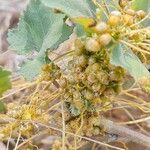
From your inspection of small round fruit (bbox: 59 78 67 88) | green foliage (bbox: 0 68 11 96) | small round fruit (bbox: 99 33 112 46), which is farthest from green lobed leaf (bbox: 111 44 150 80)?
green foliage (bbox: 0 68 11 96)

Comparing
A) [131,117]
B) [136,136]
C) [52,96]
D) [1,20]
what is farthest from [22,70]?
[1,20]

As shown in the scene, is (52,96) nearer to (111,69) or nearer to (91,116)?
(91,116)

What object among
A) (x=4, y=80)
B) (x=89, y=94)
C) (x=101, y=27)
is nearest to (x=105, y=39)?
(x=101, y=27)

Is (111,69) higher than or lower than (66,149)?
higher

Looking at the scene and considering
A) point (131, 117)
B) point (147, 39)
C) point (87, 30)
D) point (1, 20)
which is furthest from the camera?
point (1, 20)

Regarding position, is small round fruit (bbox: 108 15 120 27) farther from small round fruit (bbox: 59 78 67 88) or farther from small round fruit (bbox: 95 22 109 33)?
small round fruit (bbox: 59 78 67 88)

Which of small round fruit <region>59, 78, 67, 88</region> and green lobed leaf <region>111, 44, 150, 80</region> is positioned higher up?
green lobed leaf <region>111, 44, 150, 80</region>
